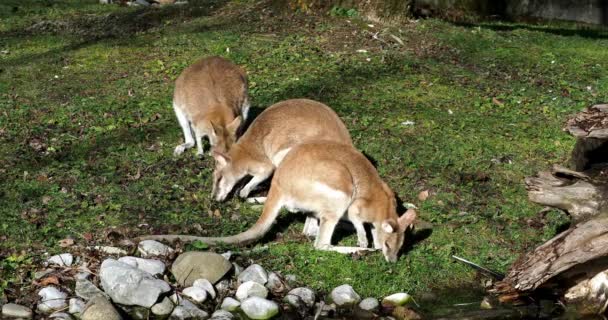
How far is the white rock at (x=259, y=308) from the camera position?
5957 mm

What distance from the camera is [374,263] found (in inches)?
268

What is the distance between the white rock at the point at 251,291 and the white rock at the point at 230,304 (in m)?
0.07

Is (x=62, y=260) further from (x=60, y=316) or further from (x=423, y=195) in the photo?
(x=423, y=195)

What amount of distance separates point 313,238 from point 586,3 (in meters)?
12.4

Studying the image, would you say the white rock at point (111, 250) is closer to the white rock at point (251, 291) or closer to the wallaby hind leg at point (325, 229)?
the white rock at point (251, 291)

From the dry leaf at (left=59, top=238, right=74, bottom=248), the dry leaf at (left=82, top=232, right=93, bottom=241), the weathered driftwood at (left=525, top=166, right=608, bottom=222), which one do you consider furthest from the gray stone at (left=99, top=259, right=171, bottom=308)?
the weathered driftwood at (left=525, top=166, right=608, bottom=222)

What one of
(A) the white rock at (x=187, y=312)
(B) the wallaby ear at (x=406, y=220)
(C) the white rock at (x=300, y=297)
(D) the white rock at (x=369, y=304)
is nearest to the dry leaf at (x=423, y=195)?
(B) the wallaby ear at (x=406, y=220)

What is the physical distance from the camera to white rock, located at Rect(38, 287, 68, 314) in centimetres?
582

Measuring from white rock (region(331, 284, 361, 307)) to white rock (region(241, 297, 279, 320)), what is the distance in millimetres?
486

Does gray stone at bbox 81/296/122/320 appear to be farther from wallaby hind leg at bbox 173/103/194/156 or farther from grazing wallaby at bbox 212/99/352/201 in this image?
wallaby hind leg at bbox 173/103/194/156

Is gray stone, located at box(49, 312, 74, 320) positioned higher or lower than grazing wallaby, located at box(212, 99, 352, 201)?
lower

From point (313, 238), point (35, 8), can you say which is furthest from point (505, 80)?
point (35, 8)

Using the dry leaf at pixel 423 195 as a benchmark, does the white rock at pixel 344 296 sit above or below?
below

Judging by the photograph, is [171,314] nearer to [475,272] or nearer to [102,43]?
[475,272]
